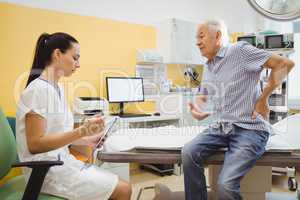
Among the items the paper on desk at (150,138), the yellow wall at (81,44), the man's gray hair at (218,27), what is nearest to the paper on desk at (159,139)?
the paper on desk at (150,138)

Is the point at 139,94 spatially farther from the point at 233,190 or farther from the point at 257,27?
the point at 257,27

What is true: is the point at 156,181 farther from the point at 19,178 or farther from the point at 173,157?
the point at 19,178

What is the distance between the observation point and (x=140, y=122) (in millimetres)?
3076

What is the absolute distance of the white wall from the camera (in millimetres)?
3043

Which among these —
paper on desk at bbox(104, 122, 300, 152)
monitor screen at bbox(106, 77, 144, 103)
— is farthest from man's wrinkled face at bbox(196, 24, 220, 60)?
monitor screen at bbox(106, 77, 144, 103)

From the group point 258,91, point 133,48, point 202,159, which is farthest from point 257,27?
point 202,159

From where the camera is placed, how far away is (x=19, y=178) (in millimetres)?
1632

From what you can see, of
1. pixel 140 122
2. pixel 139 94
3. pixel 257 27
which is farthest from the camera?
pixel 257 27

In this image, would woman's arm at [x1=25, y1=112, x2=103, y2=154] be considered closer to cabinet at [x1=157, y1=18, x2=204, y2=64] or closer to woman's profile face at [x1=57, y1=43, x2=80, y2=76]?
woman's profile face at [x1=57, y1=43, x2=80, y2=76]

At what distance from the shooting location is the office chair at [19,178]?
3.89ft

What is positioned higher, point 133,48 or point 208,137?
point 133,48

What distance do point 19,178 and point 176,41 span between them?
2.49 m

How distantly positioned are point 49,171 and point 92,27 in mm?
2181

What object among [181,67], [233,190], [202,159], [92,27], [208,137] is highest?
[92,27]
